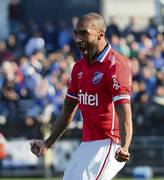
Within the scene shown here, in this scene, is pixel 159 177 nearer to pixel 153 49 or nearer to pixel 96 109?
→ pixel 153 49

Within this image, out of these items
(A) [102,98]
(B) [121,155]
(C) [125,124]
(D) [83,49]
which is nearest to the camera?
(B) [121,155]

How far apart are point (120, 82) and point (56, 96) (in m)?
10.7

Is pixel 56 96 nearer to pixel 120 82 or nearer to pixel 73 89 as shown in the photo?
pixel 73 89

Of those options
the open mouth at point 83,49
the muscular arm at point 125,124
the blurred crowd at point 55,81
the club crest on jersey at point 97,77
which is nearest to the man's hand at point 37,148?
the club crest on jersey at point 97,77

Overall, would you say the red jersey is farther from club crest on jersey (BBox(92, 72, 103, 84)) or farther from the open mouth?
the open mouth

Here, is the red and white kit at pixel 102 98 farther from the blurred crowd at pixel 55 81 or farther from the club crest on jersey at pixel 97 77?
the blurred crowd at pixel 55 81

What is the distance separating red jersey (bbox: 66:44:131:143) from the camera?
7.94 meters

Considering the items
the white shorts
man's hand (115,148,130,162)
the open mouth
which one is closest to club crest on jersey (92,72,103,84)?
the open mouth

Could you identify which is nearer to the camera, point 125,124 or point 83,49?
point 125,124

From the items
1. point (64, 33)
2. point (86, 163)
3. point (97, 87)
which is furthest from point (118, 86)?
point (64, 33)

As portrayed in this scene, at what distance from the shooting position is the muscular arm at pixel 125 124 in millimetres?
7659

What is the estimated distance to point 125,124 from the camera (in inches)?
305

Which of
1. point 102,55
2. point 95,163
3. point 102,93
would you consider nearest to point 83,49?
point 102,55

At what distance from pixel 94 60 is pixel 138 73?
36.6 feet
